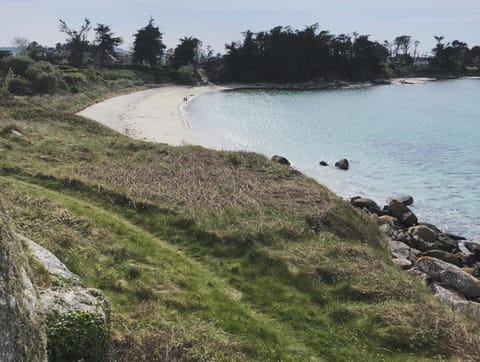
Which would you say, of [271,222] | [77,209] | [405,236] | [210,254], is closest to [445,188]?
[405,236]

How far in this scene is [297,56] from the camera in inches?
5020

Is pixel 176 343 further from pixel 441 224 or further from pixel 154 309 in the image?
pixel 441 224

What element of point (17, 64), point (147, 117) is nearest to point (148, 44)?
point (17, 64)

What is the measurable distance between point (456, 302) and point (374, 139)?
40133mm

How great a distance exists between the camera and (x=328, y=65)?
132875 millimetres

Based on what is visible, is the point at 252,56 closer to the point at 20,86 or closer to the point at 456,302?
the point at 20,86

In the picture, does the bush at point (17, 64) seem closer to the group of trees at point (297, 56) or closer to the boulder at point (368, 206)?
the boulder at point (368, 206)

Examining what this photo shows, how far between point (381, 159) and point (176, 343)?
1483 inches

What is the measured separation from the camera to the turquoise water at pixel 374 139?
33.5 m

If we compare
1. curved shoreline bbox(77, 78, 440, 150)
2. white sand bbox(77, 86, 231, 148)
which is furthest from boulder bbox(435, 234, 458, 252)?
white sand bbox(77, 86, 231, 148)

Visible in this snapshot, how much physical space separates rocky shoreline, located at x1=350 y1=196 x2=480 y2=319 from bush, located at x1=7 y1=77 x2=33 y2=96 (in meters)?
42.7

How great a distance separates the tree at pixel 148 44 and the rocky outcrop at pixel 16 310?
116 m

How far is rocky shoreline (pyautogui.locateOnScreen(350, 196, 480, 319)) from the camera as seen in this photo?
54.9 feet

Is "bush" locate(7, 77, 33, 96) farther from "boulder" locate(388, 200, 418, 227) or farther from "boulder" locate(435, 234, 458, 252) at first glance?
"boulder" locate(435, 234, 458, 252)
